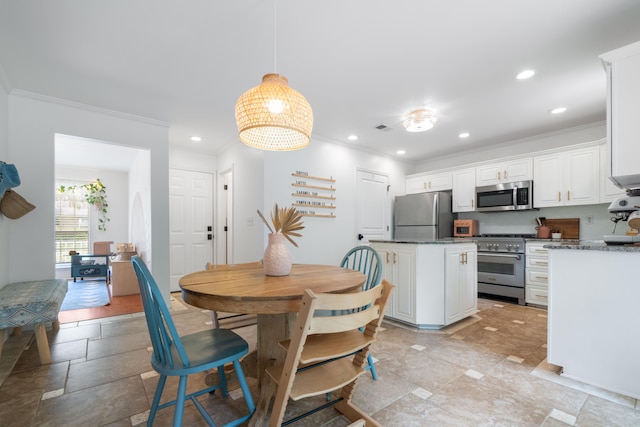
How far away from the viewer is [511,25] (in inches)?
78.0

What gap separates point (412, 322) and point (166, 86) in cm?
339

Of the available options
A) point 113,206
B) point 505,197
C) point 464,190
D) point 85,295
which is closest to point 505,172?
point 505,197

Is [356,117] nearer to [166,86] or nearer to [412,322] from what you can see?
[166,86]

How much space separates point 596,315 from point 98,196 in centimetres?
835

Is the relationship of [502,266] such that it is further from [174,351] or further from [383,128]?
[174,351]

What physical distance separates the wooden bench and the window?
4.89m

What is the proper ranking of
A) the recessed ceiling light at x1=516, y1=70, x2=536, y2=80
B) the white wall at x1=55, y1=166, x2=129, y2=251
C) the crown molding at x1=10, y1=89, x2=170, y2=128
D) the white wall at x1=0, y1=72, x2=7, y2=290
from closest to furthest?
the recessed ceiling light at x1=516, y1=70, x2=536, y2=80 → the white wall at x1=0, y1=72, x2=7, y2=290 → the crown molding at x1=10, y1=89, x2=170, y2=128 → the white wall at x1=55, y1=166, x2=129, y2=251

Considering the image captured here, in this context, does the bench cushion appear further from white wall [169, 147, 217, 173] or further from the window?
the window

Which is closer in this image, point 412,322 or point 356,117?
point 412,322

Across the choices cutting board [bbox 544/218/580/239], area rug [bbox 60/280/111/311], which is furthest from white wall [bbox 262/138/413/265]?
cutting board [bbox 544/218/580/239]

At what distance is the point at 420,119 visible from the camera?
3.43 meters

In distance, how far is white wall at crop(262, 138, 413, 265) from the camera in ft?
13.0

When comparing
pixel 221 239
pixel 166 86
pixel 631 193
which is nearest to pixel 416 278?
pixel 631 193

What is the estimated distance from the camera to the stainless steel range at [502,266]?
13.0 ft
